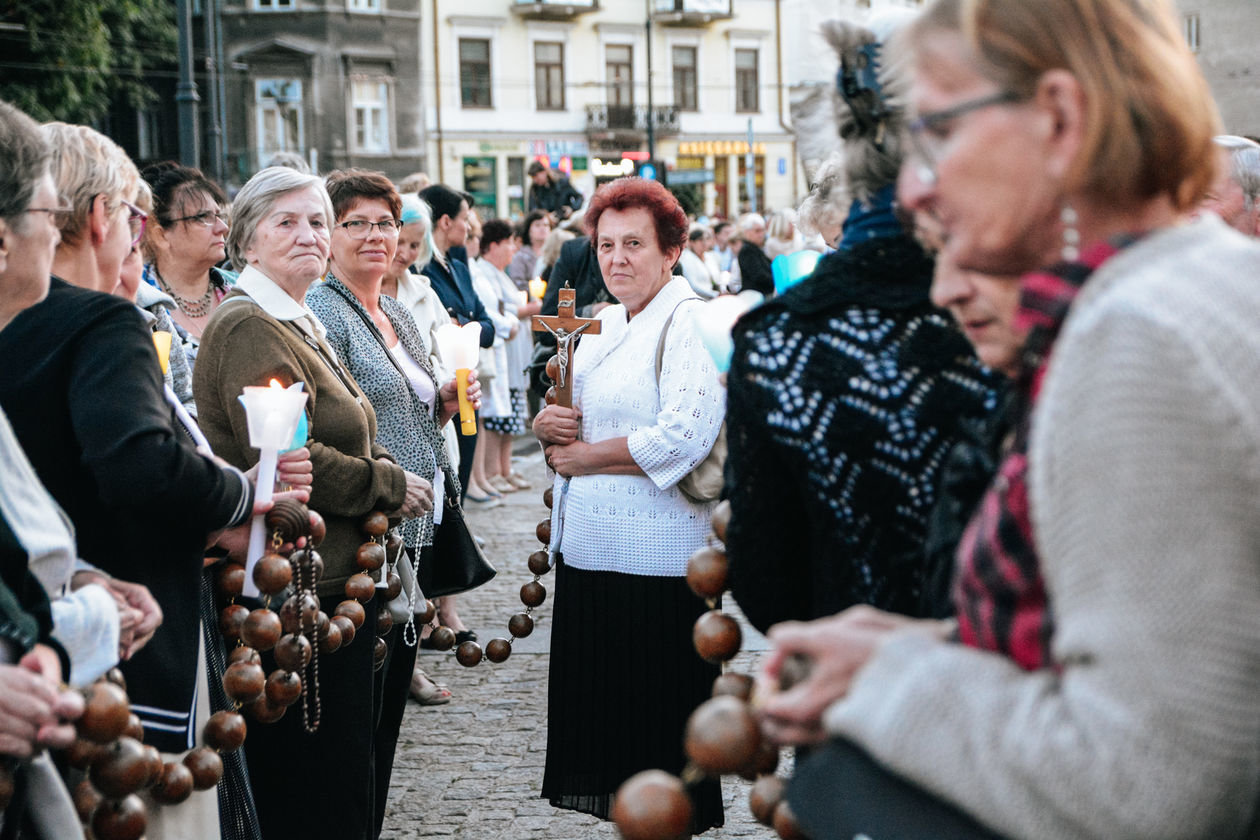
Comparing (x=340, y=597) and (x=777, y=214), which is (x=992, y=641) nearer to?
(x=340, y=597)

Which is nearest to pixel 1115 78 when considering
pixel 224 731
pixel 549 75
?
pixel 224 731

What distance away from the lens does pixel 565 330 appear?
4.07 meters

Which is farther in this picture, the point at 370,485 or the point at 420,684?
the point at 420,684

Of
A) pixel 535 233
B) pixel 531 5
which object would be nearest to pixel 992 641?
pixel 535 233

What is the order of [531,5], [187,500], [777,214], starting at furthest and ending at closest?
1. [531,5]
2. [777,214]
3. [187,500]

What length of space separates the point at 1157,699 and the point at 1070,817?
0.42ft

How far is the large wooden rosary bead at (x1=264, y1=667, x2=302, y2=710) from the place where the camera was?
3.18m

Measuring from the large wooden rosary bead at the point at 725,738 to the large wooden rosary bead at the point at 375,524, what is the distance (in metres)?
2.31

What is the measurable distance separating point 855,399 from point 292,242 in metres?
2.37

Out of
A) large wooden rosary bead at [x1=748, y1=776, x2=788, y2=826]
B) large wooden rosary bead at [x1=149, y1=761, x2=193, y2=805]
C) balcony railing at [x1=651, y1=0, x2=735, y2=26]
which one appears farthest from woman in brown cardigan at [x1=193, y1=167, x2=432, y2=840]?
balcony railing at [x1=651, y1=0, x2=735, y2=26]

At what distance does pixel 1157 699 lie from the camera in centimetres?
101

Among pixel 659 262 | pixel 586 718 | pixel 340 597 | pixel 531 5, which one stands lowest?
pixel 586 718

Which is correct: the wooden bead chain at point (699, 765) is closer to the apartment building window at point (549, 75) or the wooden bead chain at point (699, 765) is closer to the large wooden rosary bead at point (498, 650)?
the large wooden rosary bead at point (498, 650)

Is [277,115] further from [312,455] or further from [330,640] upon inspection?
[330,640]
